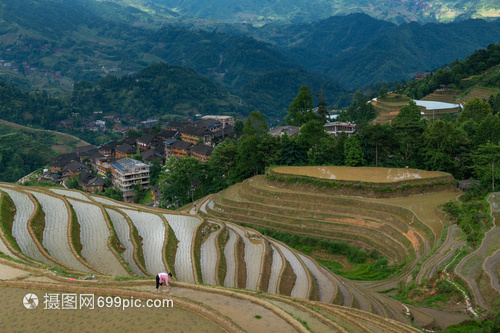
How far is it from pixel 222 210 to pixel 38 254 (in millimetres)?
15155

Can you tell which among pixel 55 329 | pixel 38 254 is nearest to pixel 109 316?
pixel 55 329

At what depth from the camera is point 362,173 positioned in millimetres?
28828

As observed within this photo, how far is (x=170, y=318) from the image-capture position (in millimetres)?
10430

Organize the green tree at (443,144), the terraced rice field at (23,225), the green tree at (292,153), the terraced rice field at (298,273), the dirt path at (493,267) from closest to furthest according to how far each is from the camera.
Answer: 1. the dirt path at (493,267)
2. the terraced rice field at (23,225)
3. the terraced rice field at (298,273)
4. the green tree at (443,144)
5. the green tree at (292,153)

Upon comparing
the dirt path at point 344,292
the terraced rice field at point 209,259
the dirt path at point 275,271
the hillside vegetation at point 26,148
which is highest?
the terraced rice field at point 209,259

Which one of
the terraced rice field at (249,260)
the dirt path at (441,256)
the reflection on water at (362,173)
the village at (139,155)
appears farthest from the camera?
the village at (139,155)

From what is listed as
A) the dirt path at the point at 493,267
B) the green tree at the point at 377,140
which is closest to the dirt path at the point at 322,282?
the dirt path at the point at 493,267

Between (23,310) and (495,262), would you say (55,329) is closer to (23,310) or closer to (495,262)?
(23,310)

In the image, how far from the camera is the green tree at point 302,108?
45.1m

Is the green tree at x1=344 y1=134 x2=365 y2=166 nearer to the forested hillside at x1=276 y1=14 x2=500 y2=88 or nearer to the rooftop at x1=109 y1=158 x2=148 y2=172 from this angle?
the rooftop at x1=109 y1=158 x2=148 y2=172

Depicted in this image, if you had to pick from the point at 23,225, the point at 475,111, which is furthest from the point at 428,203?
the point at 23,225

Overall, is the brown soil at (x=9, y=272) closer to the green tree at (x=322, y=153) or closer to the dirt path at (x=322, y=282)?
the dirt path at (x=322, y=282)

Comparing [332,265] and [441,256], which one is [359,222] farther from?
[441,256]

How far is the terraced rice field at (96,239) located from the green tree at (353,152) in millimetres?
19207
